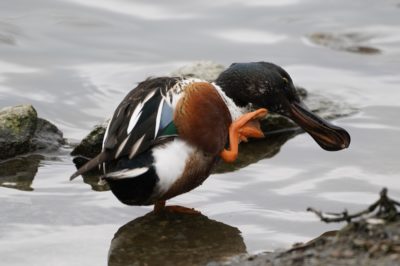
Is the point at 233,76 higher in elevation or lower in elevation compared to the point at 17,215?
higher

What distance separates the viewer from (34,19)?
11211 millimetres

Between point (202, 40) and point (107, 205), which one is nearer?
point (107, 205)

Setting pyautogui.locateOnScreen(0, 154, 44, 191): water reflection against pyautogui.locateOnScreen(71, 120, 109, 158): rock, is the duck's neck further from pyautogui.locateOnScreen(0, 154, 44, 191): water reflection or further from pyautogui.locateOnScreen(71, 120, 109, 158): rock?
pyautogui.locateOnScreen(0, 154, 44, 191): water reflection

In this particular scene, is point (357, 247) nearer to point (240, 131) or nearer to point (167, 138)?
point (167, 138)

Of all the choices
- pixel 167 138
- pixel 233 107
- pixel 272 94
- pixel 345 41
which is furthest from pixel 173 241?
pixel 345 41

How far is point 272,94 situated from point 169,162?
1.23 meters

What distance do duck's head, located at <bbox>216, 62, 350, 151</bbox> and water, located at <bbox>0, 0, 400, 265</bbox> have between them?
331mm

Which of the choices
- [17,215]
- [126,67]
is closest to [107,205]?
[17,215]

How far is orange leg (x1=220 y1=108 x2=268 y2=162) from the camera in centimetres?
638

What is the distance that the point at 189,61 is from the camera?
10.1 meters

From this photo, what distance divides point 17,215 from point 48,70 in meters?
3.57

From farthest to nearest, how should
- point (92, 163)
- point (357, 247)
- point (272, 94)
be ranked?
point (272, 94) → point (92, 163) → point (357, 247)

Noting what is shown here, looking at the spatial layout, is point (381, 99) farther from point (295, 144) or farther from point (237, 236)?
point (237, 236)

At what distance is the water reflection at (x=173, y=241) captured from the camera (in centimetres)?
580
